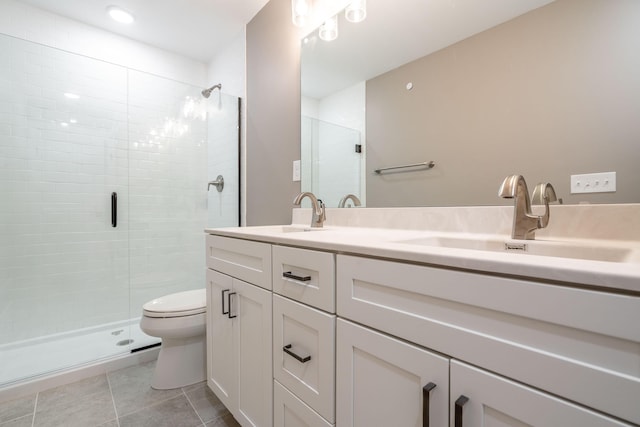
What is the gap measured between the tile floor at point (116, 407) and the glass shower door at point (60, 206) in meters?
0.25

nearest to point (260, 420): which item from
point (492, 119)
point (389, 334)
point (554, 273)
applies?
point (389, 334)

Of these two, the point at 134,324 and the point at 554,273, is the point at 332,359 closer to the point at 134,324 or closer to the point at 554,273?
the point at 554,273

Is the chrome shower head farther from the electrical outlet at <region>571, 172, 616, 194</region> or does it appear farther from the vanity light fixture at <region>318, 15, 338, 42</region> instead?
the electrical outlet at <region>571, 172, 616, 194</region>

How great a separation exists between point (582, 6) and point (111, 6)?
99.9 inches

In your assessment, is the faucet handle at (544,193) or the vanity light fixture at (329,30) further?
the vanity light fixture at (329,30)

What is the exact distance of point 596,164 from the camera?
0.80 m

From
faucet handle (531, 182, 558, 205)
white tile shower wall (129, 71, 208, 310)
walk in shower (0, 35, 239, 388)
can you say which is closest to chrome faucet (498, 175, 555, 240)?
faucet handle (531, 182, 558, 205)

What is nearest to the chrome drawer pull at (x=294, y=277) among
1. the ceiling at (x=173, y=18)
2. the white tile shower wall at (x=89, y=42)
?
the ceiling at (x=173, y=18)

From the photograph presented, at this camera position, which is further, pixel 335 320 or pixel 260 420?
pixel 260 420

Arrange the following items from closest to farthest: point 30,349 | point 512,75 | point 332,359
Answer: point 332,359 → point 512,75 → point 30,349

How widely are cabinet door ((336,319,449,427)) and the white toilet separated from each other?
104 cm

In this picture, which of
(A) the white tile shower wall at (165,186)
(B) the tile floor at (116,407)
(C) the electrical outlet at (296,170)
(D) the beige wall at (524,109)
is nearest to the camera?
(D) the beige wall at (524,109)

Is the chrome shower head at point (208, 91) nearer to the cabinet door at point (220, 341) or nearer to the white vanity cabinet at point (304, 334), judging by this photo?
the cabinet door at point (220, 341)

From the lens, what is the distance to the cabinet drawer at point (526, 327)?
367 millimetres
